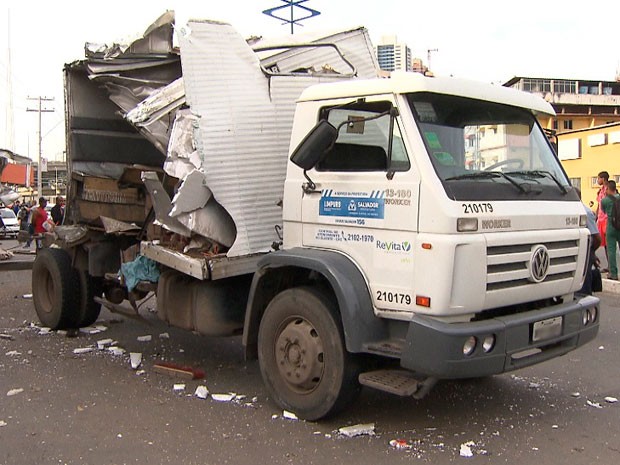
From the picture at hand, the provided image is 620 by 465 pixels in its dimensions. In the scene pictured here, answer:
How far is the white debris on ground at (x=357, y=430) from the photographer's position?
4.56 meters

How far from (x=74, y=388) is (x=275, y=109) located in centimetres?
297

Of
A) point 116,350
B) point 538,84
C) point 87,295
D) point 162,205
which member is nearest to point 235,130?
point 162,205

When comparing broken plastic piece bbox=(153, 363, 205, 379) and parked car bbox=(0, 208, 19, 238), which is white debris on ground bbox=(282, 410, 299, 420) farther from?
parked car bbox=(0, 208, 19, 238)

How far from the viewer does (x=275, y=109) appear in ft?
18.8

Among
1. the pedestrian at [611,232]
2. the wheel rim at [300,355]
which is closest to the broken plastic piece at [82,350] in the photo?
the wheel rim at [300,355]

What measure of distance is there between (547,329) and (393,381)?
3.73 ft

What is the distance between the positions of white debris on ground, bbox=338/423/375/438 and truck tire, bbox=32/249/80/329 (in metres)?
4.48

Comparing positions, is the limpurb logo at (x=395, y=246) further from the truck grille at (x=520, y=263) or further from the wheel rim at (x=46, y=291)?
the wheel rim at (x=46, y=291)

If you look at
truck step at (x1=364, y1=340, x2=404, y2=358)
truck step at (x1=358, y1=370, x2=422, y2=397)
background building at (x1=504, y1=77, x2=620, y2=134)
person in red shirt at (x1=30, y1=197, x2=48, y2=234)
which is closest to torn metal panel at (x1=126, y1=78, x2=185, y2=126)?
truck step at (x1=364, y1=340, x2=404, y2=358)

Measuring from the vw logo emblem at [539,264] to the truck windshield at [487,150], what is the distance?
38 centimetres

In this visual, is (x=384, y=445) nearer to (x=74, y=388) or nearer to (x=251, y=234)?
(x=251, y=234)

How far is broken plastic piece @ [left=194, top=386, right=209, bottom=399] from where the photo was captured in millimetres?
5449

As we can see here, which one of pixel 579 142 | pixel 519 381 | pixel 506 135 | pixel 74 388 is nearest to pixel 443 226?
pixel 506 135

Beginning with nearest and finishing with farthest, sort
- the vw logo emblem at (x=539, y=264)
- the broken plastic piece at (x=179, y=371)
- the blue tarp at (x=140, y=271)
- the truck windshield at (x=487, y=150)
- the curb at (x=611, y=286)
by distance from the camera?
the truck windshield at (x=487, y=150)
the vw logo emblem at (x=539, y=264)
the broken plastic piece at (x=179, y=371)
the blue tarp at (x=140, y=271)
the curb at (x=611, y=286)
